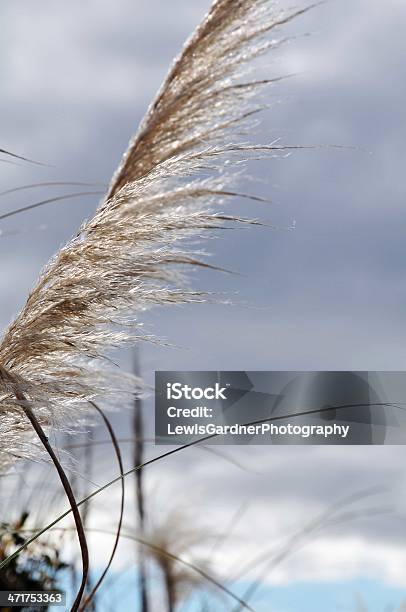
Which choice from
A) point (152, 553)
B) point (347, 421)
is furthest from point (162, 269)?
point (347, 421)

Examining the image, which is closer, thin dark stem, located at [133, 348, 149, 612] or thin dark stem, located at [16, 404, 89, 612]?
thin dark stem, located at [16, 404, 89, 612]

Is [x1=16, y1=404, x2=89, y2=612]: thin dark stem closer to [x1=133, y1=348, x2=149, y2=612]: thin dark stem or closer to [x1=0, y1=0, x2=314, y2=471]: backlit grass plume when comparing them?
[x1=0, y1=0, x2=314, y2=471]: backlit grass plume

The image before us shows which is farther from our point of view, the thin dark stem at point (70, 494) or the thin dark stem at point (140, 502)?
the thin dark stem at point (140, 502)

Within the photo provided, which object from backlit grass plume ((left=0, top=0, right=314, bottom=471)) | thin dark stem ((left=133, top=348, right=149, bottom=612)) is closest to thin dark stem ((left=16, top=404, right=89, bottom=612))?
backlit grass plume ((left=0, top=0, right=314, bottom=471))

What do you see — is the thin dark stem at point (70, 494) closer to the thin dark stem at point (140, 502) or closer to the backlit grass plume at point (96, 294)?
the backlit grass plume at point (96, 294)

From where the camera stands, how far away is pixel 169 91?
1.67m

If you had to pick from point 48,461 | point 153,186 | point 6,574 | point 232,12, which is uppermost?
point 232,12

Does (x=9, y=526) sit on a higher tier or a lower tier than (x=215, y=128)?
lower

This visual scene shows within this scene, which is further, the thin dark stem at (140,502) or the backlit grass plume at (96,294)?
the thin dark stem at (140,502)

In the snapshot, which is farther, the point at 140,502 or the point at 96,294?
the point at 140,502

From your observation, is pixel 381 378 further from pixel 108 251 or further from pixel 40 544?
pixel 108 251

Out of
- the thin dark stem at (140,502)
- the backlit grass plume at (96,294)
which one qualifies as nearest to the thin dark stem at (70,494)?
the backlit grass plume at (96,294)

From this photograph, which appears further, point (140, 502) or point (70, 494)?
point (140, 502)

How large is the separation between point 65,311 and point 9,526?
81cm
